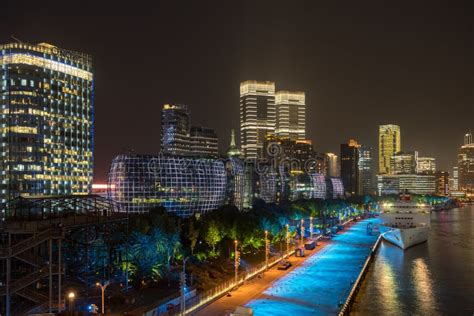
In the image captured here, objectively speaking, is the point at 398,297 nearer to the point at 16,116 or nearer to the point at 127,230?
the point at 127,230

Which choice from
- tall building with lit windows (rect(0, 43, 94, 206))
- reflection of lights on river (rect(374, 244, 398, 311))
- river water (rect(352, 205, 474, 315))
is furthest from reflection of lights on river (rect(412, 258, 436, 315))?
tall building with lit windows (rect(0, 43, 94, 206))

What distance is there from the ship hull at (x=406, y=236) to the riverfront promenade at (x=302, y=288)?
2590 cm

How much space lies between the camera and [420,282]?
101500 millimetres

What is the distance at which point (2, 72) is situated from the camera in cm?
17162

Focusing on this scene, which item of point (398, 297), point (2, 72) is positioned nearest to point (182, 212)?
point (2, 72)

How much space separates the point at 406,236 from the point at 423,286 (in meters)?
54.7

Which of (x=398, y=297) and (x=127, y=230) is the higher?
(x=127, y=230)

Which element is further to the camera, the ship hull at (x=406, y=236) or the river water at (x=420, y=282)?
the ship hull at (x=406, y=236)

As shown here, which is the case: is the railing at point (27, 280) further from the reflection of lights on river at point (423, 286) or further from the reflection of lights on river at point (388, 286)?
the reflection of lights on river at point (423, 286)

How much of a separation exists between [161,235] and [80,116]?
395 ft

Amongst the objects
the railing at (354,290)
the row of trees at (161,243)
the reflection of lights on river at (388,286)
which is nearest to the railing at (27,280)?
the row of trees at (161,243)

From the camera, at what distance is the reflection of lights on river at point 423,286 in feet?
270

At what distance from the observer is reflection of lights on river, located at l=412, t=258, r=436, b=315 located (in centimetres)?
8233

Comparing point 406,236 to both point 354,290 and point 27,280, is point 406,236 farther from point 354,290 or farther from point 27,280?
point 27,280
